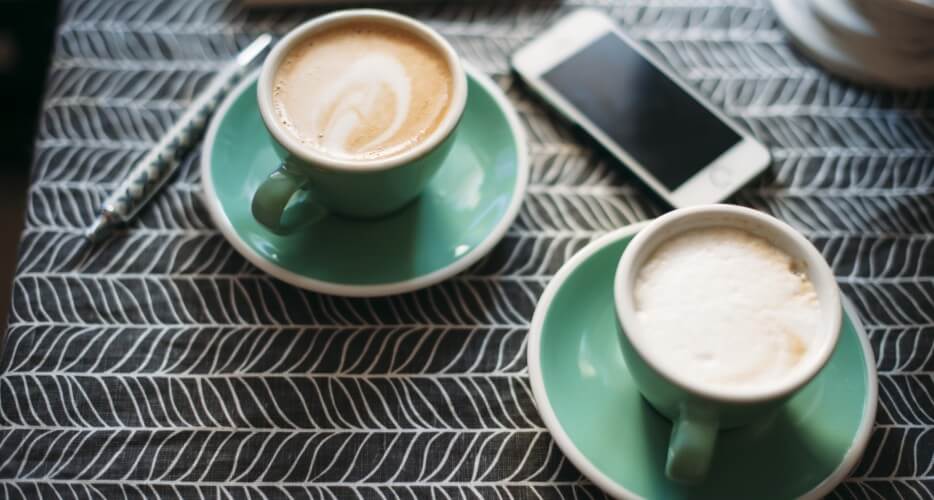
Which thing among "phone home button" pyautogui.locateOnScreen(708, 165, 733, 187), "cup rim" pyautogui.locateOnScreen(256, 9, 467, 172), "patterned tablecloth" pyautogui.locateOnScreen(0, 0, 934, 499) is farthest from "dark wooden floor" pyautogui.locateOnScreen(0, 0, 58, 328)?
"phone home button" pyautogui.locateOnScreen(708, 165, 733, 187)

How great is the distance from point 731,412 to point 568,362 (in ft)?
0.43

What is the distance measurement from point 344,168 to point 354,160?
0.02m

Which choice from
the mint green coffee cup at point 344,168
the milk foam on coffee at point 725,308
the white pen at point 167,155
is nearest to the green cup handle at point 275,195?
the mint green coffee cup at point 344,168

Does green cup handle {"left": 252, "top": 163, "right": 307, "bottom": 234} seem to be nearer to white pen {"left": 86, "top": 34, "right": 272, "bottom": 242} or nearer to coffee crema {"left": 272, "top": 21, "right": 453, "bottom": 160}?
coffee crema {"left": 272, "top": 21, "right": 453, "bottom": 160}

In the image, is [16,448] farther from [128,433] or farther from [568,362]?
[568,362]

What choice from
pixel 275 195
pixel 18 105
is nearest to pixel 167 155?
pixel 275 195

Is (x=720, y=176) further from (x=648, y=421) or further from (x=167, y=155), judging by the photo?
(x=167, y=155)

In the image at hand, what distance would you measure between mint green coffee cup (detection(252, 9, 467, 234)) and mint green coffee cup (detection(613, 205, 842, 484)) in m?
0.17

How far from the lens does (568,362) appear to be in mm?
589

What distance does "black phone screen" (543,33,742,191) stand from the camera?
0.70 m

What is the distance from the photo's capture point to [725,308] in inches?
20.2

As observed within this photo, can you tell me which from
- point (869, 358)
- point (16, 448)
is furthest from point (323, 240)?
point (869, 358)

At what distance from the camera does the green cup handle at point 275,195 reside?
59 centimetres

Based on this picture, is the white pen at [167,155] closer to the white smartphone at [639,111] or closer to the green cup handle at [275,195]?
the green cup handle at [275,195]
